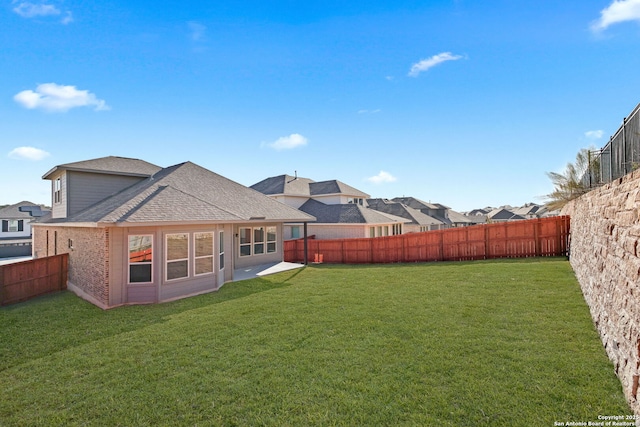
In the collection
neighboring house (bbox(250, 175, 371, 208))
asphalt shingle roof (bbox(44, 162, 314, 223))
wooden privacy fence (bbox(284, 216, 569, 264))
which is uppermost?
neighboring house (bbox(250, 175, 371, 208))

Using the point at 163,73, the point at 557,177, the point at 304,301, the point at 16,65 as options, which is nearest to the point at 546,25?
the point at 557,177

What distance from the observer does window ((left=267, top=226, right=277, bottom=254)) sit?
1677 centimetres

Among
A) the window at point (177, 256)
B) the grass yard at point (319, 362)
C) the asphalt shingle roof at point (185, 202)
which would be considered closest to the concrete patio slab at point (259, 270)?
the asphalt shingle roof at point (185, 202)

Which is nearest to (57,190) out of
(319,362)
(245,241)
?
(245,241)

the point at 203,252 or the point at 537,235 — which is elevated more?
the point at 537,235

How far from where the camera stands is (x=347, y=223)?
22.6 m

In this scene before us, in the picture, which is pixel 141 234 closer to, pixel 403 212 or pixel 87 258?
pixel 87 258

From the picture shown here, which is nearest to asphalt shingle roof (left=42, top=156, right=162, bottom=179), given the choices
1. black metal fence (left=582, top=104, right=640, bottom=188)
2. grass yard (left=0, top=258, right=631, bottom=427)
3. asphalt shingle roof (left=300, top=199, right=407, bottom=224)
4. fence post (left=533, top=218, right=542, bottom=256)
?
grass yard (left=0, top=258, right=631, bottom=427)

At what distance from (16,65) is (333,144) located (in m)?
16.5

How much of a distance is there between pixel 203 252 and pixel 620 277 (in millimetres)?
10362

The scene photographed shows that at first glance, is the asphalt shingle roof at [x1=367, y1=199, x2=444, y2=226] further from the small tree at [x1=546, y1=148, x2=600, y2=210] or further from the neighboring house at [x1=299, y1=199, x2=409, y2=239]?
the small tree at [x1=546, y1=148, x2=600, y2=210]

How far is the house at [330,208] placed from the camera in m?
22.9

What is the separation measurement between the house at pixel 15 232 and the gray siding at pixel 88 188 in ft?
84.9

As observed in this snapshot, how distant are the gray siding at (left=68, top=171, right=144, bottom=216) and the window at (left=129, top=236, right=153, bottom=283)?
703cm
